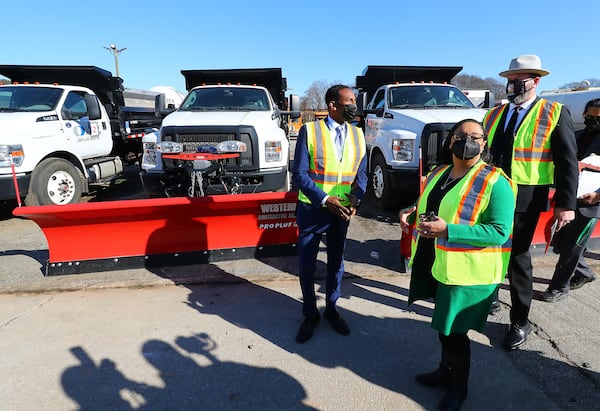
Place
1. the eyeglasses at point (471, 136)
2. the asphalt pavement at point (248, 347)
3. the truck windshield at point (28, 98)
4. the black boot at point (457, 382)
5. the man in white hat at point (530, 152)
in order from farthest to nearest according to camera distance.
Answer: the truck windshield at point (28, 98) < the man in white hat at point (530, 152) < the asphalt pavement at point (248, 347) < the black boot at point (457, 382) < the eyeglasses at point (471, 136)

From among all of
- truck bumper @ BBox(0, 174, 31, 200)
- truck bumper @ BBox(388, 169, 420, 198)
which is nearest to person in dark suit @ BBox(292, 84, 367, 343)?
truck bumper @ BBox(388, 169, 420, 198)

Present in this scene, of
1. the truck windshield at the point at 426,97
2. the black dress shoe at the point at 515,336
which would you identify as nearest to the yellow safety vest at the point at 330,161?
the black dress shoe at the point at 515,336

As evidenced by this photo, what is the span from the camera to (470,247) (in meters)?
1.95

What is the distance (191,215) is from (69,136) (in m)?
4.32

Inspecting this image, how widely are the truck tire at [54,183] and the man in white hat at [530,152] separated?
21.5 ft

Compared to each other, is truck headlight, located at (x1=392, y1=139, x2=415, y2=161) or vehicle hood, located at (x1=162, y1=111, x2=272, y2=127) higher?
vehicle hood, located at (x1=162, y1=111, x2=272, y2=127)

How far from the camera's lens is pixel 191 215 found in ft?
14.2

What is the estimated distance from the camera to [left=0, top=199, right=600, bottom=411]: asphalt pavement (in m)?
2.42

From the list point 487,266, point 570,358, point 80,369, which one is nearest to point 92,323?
point 80,369

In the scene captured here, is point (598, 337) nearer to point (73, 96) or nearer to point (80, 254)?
point (80, 254)

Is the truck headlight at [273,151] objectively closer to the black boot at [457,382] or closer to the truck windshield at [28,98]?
the black boot at [457,382]

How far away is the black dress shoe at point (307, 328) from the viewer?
3014mm

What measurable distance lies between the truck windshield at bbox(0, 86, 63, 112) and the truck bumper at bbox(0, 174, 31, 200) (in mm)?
1584

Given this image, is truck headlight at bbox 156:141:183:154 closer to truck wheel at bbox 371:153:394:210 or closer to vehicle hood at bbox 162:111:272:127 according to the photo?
vehicle hood at bbox 162:111:272:127
